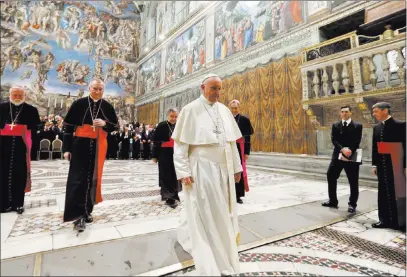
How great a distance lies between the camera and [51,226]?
2627 millimetres

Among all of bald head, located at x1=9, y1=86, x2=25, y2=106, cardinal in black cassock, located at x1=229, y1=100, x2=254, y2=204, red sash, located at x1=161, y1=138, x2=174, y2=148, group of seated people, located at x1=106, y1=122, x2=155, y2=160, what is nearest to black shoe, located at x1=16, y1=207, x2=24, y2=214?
bald head, located at x1=9, y1=86, x2=25, y2=106

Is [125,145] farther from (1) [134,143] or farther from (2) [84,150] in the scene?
(2) [84,150]

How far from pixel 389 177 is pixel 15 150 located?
5.26 m

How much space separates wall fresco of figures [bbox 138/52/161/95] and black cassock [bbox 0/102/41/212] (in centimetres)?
1614

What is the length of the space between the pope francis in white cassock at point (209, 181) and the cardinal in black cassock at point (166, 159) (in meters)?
1.72

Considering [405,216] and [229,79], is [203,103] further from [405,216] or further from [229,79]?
[229,79]

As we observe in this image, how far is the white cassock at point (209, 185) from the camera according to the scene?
5.96ft

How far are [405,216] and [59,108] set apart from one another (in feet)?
72.2

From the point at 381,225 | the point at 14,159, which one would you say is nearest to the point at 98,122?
the point at 14,159

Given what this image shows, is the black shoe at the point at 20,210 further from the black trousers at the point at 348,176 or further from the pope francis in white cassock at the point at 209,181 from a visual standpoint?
the black trousers at the point at 348,176

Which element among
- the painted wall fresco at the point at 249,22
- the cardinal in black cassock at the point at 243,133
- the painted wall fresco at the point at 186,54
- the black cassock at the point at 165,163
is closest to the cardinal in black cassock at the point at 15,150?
the black cassock at the point at 165,163

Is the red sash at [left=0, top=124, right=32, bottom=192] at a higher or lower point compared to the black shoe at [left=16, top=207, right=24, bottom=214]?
higher

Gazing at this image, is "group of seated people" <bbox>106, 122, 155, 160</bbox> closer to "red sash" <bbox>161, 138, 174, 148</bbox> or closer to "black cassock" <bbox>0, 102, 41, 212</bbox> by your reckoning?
"red sash" <bbox>161, 138, 174, 148</bbox>

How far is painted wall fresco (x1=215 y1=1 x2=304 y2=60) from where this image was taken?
30.0 feet
